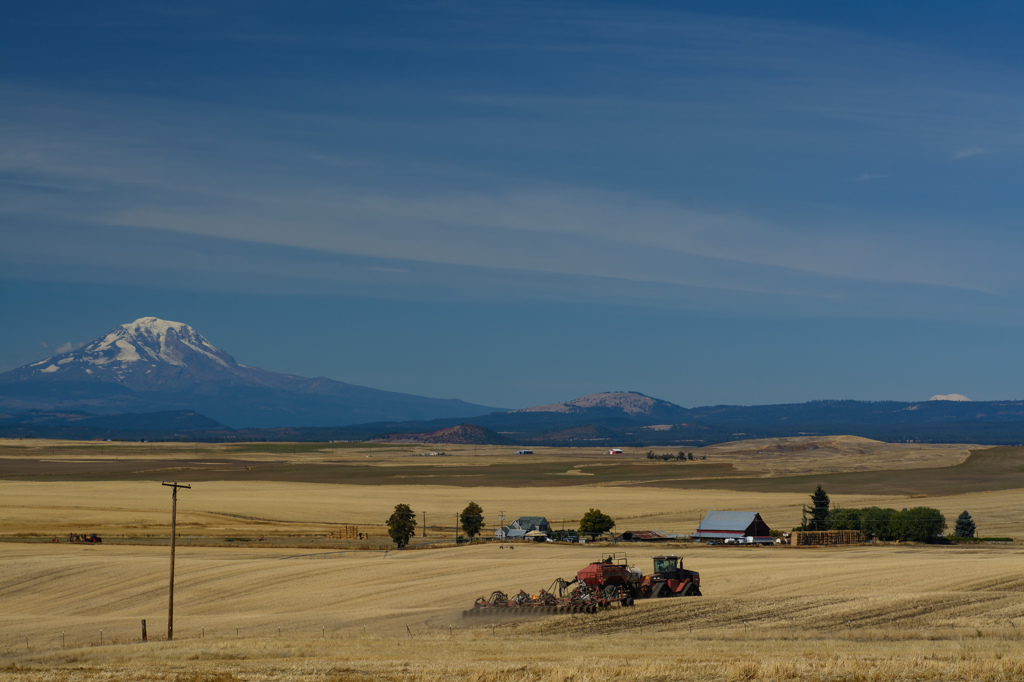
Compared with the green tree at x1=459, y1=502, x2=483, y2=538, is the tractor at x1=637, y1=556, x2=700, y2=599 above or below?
above

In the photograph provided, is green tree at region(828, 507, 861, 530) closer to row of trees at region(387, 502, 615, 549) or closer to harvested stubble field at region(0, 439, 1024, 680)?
harvested stubble field at region(0, 439, 1024, 680)

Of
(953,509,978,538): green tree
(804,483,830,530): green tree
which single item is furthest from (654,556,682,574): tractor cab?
(953,509,978,538): green tree

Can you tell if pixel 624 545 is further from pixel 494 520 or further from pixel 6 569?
pixel 6 569

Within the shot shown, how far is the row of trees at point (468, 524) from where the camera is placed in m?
89.1

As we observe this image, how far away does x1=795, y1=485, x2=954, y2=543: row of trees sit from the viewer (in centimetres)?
8844

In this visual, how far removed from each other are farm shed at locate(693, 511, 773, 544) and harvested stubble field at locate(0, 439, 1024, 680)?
22.8 feet

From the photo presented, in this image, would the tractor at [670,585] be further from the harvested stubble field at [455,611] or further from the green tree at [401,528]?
the green tree at [401,528]

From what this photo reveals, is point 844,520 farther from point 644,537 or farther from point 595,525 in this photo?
point 595,525

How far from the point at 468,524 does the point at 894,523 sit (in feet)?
126

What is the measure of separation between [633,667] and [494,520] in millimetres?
87432

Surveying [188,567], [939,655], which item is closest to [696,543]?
[188,567]

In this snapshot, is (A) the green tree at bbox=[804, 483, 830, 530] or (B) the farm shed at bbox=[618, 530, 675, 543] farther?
(A) the green tree at bbox=[804, 483, 830, 530]

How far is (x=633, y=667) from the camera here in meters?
28.6

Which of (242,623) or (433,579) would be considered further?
(433,579)
